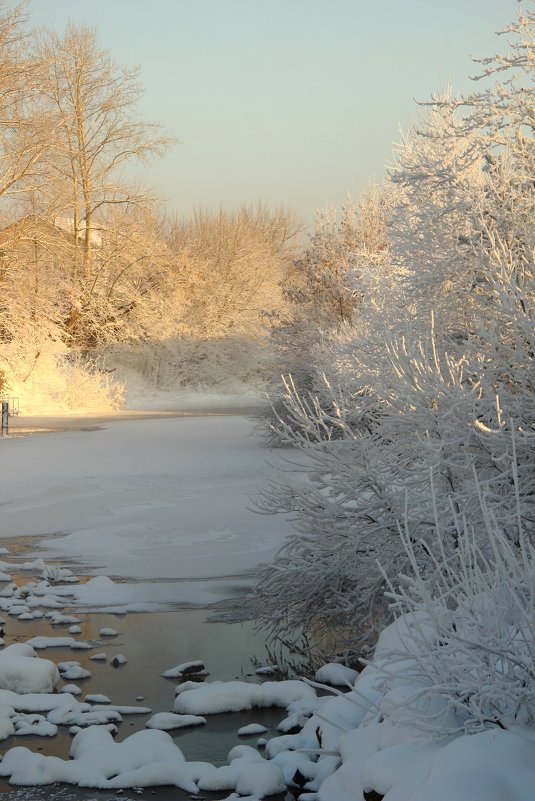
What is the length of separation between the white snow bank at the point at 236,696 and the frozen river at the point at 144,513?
3.55ft

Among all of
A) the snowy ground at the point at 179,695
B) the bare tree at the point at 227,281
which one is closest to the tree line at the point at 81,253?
the bare tree at the point at 227,281

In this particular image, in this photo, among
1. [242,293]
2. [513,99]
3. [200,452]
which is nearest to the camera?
[513,99]

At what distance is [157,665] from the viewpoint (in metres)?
6.50

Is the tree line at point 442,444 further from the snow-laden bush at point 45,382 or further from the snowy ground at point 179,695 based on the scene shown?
the snow-laden bush at point 45,382

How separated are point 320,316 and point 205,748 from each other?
671 inches

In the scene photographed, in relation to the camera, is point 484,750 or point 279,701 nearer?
point 484,750

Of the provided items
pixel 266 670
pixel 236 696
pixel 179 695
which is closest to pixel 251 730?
pixel 236 696

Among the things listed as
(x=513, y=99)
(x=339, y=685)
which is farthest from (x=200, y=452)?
(x=339, y=685)

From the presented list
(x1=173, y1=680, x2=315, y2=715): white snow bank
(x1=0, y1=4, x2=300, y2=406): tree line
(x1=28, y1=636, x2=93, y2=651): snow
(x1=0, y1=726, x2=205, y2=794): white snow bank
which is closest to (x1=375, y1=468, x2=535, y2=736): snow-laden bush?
(x1=0, y1=726, x2=205, y2=794): white snow bank

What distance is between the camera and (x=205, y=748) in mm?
5156

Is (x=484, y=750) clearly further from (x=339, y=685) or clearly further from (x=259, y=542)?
(x=259, y=542)

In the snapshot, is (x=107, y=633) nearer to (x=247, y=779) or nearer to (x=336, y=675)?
(x=336, y=675)

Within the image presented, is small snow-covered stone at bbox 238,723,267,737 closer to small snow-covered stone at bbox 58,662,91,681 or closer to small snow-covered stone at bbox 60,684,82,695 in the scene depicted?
small snow-covered stone at bbox 60,684,82,695

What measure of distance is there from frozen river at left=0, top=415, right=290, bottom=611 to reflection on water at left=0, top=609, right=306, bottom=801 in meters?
0.51
